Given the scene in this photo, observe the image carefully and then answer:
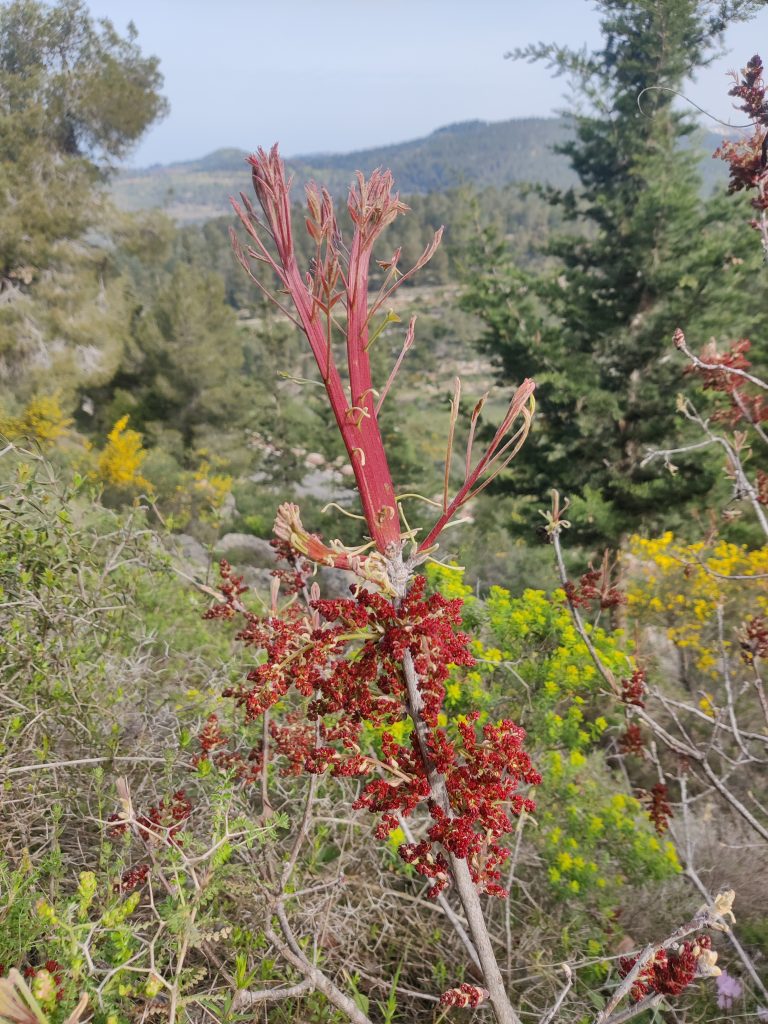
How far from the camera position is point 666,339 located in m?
7.70

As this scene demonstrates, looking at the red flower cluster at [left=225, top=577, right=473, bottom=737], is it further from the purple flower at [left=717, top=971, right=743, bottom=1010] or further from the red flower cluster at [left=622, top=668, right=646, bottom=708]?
the purple flower at [left=717, top=971, right=743, bottom=1010]

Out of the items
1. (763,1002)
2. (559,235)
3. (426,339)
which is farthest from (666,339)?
(426,339)

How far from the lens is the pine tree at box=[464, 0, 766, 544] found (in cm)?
715

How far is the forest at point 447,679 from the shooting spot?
1.09m

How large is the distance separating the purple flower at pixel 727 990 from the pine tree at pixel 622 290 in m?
5.60

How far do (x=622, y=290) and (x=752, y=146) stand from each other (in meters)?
6.86

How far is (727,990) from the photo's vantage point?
7.48 feet

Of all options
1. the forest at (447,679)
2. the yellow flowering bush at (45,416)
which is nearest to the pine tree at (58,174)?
the yellow flowering bush at (45,416)

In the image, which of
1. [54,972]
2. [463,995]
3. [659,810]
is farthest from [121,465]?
[463,995]

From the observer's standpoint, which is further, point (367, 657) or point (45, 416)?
point (45, 416)

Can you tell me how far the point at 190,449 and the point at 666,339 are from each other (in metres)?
16.8

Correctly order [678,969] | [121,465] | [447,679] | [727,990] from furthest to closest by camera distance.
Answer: [121,465]
[727,990]
[447,679]
[678,969]

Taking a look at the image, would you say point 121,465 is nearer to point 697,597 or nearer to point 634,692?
point 697,597

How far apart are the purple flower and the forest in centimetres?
2
